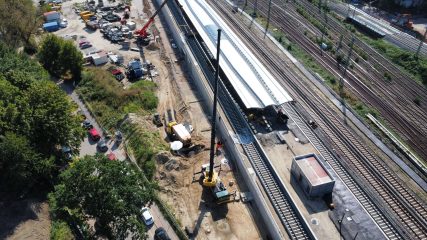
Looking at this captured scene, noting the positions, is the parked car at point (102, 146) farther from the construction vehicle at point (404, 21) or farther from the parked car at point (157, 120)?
the construction vehicle at point (404, 21)

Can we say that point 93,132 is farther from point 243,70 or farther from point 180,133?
point 243,70

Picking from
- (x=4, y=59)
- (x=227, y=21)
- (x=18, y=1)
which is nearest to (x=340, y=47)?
(x=227, y=21)

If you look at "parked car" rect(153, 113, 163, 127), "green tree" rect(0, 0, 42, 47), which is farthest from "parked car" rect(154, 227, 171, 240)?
"green tree" rect(0, 0, 42, 47)

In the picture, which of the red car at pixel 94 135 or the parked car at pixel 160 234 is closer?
the parked car at pixel 160 234

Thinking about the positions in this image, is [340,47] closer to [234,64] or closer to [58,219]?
[234,64]

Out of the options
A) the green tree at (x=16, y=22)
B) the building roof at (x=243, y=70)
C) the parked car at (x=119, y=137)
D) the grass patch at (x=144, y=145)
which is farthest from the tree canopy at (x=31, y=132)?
the green tree at (x=16, y=22)

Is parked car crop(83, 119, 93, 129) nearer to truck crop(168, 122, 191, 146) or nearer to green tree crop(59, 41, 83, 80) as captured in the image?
truck crop(168, 122, 191, 146)

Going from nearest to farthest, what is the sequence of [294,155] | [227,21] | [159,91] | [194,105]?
1. [294,155]
2. [194,105]
3. [159,91]
4. [227,21]

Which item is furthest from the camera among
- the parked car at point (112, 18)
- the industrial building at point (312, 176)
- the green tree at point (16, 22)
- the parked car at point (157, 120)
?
the parked car at point (112, 18)
